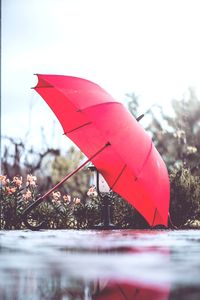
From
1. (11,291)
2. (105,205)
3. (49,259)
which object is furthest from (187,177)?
(11,291)

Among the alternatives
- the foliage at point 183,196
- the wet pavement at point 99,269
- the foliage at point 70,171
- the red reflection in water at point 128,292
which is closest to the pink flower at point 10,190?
the foliage at point 183,196

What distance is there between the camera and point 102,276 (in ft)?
18.0

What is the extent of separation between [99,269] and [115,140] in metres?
3.42

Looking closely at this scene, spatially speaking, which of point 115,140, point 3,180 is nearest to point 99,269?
point 115,140

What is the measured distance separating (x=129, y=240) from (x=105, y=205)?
3069mm

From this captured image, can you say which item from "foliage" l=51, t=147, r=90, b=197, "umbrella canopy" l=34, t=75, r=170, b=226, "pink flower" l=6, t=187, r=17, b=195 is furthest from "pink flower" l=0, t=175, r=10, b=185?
"foliage" l=51, t=147, r=90, b=197

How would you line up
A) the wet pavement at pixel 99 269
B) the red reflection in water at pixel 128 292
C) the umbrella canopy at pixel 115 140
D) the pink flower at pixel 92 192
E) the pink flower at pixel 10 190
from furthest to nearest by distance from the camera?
the pink flower at pixel 92 192
the pink flower at pixel 10 190
the umbrella canopy at pixel 115 140
the wet pavement at pixel 99 269
the red reflection in water at pixel 128 292

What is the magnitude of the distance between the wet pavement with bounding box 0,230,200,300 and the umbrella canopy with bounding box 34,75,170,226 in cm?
74

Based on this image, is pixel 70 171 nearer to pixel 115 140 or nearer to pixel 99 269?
pixel 115 140

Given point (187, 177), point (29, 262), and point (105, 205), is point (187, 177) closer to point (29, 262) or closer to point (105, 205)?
point (105, 205)

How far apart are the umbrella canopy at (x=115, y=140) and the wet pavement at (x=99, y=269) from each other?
74cm

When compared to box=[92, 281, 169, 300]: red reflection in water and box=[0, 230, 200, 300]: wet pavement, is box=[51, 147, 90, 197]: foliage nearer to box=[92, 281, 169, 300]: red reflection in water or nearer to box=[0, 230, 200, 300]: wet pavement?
box=[0, 230, 200, 300]: wet pavement

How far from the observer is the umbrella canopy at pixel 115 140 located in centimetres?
904

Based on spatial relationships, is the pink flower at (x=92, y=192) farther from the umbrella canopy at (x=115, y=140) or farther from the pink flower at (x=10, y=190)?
the umbrella canopy at (x=115, y=140)
